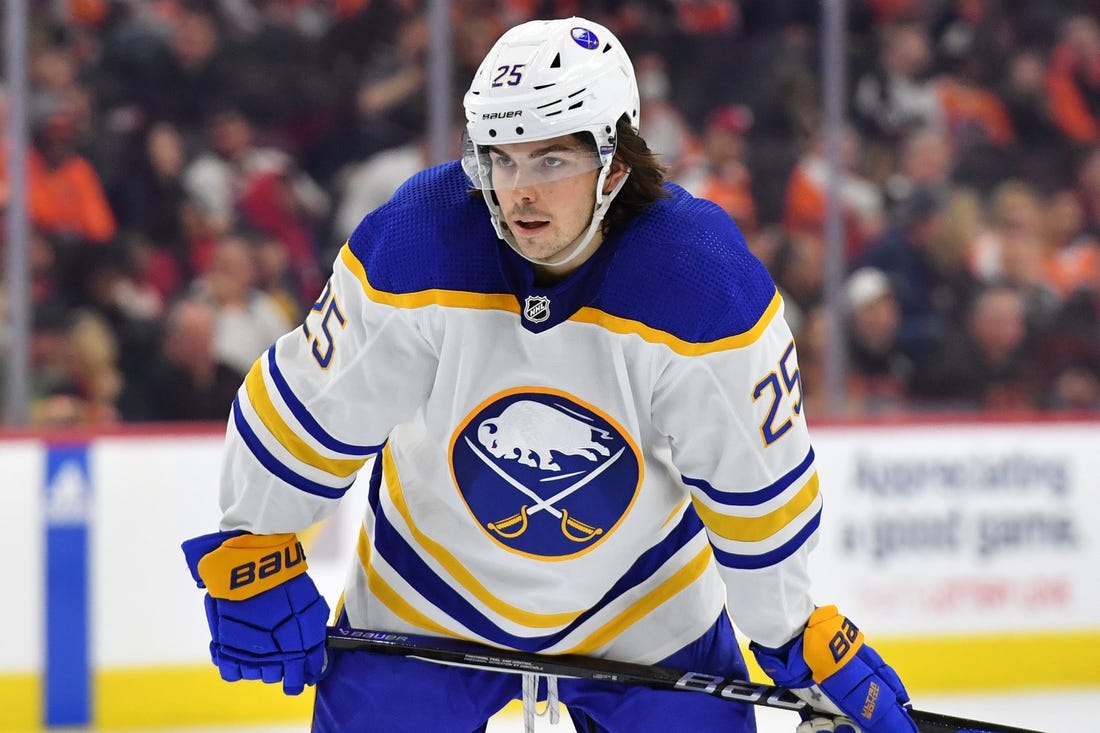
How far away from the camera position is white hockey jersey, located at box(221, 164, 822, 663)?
65.2 inches

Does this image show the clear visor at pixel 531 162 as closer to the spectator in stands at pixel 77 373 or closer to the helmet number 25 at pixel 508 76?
the helmet number 25 at pixel 508 76

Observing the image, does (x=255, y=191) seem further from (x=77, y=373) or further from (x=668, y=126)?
(x=668, y=126)

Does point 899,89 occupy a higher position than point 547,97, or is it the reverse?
point 899,89

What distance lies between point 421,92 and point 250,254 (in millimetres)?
644

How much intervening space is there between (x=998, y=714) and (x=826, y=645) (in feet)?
7.04

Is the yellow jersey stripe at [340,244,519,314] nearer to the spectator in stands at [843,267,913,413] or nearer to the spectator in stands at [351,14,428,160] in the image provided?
the spectator in stands at [351,14,428,160]

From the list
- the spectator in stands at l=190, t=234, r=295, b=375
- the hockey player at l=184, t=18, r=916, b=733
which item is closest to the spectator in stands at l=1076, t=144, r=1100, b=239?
the spectator in stands at l=190, t=234, r=295, b=375

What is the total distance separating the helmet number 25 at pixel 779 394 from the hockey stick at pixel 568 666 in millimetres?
343

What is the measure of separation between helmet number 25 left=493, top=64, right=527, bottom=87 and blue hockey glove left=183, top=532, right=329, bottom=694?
64 cm

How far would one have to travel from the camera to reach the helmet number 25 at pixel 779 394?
1674mm

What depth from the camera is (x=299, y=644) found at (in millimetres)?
1821

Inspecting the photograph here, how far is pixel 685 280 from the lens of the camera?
1.63 meters

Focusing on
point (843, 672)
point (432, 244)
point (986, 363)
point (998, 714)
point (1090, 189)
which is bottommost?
point (998, 714)

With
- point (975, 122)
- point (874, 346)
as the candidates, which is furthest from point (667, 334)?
point (975, 122)
